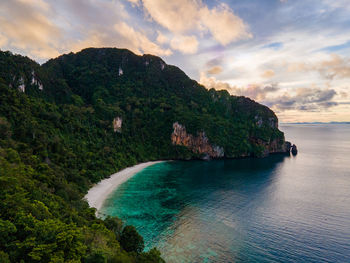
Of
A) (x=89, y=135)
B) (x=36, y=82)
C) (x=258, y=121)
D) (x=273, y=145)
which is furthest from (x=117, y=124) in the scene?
(x=273, y=145)

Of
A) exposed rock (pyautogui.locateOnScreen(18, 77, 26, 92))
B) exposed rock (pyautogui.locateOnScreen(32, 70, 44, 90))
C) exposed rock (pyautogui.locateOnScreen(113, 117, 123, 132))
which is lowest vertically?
exposed rock (pyautogui.locateOnScreen(113, 117, 123, 132))

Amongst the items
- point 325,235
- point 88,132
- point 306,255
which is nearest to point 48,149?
point 88,132

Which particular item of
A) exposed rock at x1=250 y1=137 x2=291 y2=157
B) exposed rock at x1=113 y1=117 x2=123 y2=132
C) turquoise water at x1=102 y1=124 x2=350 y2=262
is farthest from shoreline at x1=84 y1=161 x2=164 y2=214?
exposed rock at x1=250 y1=137 x2=291 y2=157

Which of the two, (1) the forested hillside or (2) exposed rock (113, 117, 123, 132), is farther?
(2) exposed rock (113, 117, 123, 132)

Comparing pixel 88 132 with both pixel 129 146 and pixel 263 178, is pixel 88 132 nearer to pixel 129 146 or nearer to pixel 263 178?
pixel 129 146

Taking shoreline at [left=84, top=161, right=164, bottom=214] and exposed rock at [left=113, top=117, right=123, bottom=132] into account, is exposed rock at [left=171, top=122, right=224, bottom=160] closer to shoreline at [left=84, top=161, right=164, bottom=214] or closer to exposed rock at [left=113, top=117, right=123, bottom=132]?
exposed rock at [left=113, top=117, right=123, bottom=132]

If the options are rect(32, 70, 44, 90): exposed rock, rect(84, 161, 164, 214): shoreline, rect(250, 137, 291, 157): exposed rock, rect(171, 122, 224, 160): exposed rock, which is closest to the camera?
rect(84, 161, 164, 214): shoreline

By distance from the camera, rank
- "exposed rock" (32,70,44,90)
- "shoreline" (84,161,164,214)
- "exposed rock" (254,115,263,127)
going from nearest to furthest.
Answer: "shoreline" (84,161,164,214) → "exposed rock" (32,70,44,90) → "exposed rock" (254,115,263,127)

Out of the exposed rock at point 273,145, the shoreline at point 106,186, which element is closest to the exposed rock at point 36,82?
the shoreline at point 106,186
